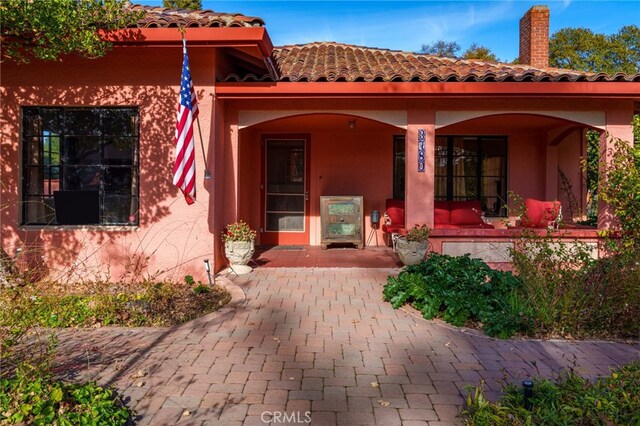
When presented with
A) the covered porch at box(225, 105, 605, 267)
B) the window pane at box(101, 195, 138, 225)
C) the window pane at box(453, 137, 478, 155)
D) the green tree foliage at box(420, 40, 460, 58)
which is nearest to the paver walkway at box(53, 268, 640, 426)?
the window pane at box(101, 195, 138, 225)

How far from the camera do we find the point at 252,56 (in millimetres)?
6883

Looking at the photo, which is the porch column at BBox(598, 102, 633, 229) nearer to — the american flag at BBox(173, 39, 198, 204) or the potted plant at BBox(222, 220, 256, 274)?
the potted plant at BBox(222, 220, 256, 274)

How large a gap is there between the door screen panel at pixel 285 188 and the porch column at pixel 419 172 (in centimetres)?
341

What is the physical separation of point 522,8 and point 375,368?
11917 mm

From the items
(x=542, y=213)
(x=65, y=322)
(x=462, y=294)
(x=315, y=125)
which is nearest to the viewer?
(x=65, y=322)

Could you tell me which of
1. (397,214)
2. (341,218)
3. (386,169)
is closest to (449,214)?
(397,214)

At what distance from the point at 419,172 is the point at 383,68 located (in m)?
2.14

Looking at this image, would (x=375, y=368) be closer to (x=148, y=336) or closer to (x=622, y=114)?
(x=148, y=336)

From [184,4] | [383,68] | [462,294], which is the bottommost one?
[462,294]

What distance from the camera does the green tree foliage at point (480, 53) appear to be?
2947cm

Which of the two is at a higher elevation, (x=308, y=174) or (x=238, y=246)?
(x=308, y=174)

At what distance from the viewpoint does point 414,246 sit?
277 inches

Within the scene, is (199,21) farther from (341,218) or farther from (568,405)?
(568,405)

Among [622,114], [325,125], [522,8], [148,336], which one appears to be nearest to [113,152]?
[148,336]
